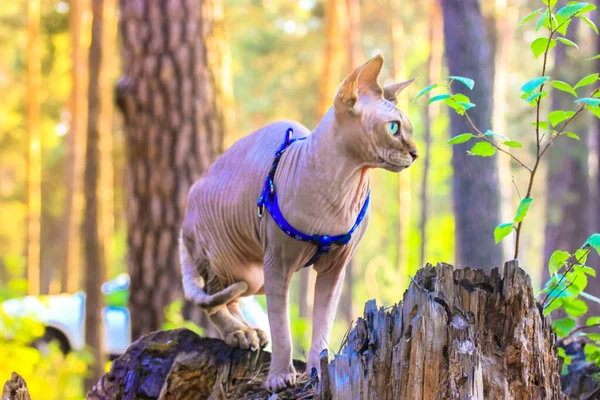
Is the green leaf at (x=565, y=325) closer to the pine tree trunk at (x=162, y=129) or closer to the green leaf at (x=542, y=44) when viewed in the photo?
the green leaf at (x=542, y=44)

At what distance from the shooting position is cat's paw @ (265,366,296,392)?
114 inches

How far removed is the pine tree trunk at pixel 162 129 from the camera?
18.7 feet

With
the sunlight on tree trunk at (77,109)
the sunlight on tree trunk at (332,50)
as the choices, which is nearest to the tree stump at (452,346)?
the sunlight on tree trunk at (332,50)

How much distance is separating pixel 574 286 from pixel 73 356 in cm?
500

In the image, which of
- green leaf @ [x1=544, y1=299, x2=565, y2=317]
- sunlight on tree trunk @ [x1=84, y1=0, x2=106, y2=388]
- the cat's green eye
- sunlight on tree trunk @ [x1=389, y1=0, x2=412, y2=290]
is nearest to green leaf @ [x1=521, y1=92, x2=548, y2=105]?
the cat's green eye

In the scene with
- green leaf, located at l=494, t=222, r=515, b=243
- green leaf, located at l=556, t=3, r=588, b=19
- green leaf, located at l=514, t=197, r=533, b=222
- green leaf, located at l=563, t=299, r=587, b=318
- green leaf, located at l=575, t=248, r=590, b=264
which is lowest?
green leaf, located at l=563, t=299, r=587, b=318

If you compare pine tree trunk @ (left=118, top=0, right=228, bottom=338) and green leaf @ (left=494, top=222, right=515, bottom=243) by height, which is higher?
pine tree trunk @ (left=118, top=0, right=228, bottom=338)

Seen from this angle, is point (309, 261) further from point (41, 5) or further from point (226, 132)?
point (41, 5)

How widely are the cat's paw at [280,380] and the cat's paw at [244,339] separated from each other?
1.32 feet

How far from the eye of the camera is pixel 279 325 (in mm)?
2914

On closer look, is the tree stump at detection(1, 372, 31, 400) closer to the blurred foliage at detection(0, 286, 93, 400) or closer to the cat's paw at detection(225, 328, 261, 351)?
the cat's paw at detection(225, 328, 261, 351)

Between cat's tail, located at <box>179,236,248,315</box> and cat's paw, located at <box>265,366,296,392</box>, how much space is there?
406mm

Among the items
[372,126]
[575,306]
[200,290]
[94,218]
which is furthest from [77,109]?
[575,306]

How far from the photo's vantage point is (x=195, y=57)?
577 cm
